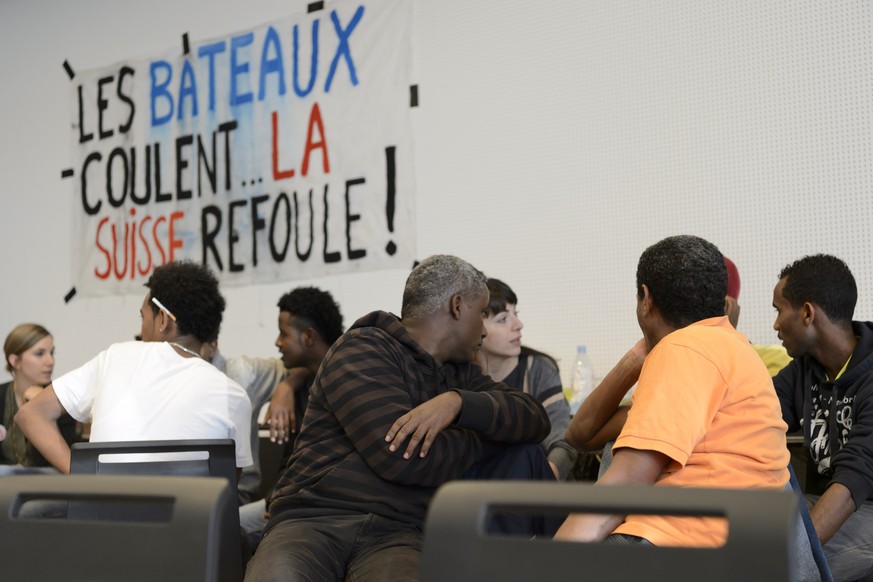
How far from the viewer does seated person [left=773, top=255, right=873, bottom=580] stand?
7.83 ft

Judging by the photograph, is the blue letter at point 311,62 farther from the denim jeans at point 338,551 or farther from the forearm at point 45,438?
the denim jeans at point 338,551

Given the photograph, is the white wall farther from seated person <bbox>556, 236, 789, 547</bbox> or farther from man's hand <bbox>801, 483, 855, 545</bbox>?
seated person <bbox>556, 236, 789, 547</bbox>

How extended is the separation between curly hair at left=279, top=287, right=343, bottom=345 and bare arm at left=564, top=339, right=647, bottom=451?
5.71 feet

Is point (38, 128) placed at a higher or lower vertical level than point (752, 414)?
higher

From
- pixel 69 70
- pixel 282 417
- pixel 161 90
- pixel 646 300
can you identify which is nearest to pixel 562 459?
pixel 282 417

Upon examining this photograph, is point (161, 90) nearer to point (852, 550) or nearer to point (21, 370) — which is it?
point (21, 370)

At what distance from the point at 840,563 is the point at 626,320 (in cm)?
164

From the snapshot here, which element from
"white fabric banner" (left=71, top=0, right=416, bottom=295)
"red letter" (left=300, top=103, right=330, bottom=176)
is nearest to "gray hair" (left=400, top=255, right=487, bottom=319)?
"white fabric banner" (left=71, top=0, right=416, bottom=295)

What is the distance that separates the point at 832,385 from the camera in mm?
2674

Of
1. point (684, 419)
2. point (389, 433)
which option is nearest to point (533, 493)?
point (684, 419)

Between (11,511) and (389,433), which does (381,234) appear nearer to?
(389,433)

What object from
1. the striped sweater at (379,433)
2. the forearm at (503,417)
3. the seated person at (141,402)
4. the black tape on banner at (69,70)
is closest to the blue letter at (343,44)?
the black tape on banner at (69,70)

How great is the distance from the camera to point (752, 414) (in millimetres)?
1694

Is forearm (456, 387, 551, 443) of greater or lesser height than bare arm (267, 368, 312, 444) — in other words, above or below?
above
